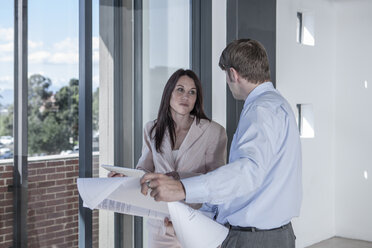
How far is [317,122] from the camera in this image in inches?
209

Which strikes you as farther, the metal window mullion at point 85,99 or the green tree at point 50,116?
the metal window mullion at point 85,99

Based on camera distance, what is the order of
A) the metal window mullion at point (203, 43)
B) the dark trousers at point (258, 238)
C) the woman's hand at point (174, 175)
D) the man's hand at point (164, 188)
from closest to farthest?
the man's hand at point (164, 188)
the dark trousers at point (258, 238)
the woman's hand at point (174, 175)
the metal window mullion at point (203, 43)

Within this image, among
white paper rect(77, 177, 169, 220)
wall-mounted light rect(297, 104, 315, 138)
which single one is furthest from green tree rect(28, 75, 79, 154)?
wall-mounted light rect(297, 104, 315, 138)

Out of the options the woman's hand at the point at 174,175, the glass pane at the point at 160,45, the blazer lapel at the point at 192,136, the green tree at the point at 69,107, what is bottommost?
the woman's hand at the point at 174,175

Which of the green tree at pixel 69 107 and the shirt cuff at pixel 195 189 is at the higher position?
the green tree at pixel 69 107

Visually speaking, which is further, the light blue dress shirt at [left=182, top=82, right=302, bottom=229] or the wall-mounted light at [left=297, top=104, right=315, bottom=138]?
the wall-mounted light at [left=297, top=104, right=315, bottom=138]

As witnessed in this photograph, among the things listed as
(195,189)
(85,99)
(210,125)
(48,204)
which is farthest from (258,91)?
→ (48,204)

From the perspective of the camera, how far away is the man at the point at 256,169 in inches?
56.1

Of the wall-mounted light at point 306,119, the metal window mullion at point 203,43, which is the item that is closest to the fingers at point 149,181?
the metal window mullion at point 203,43

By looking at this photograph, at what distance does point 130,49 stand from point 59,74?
0.60m

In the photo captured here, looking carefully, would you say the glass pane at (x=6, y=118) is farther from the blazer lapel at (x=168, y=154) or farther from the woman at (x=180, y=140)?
the blazer lapel at (x=168, y=154)

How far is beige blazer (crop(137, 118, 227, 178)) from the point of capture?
267 centimetres

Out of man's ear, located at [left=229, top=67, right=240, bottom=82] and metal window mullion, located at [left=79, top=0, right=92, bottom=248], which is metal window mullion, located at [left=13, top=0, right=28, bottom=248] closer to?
metal window mullion, located at [left=79, top=0, right=92, bottom=248]

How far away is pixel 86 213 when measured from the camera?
2.97 m
